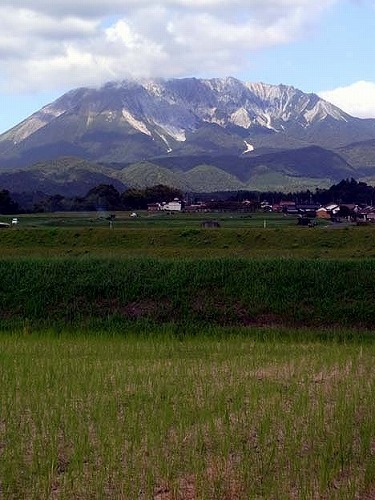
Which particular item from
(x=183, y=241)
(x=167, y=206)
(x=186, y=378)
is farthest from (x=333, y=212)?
(x=186, y=378)

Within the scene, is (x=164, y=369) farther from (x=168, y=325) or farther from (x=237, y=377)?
(x=168, y=325)

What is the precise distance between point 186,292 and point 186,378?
36.0 feet

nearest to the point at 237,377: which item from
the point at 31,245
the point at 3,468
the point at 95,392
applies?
the point at 95,392

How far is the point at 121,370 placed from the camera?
1350 centimetres

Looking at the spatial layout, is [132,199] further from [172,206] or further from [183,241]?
[183,241]

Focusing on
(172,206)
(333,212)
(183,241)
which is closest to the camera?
(183,241)

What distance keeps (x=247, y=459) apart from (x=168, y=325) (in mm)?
12279

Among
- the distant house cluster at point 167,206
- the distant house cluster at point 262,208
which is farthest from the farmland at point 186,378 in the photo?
the distant house cluster at point 167,206

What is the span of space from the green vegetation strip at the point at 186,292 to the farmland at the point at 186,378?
0.18 ft

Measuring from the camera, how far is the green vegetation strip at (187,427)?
309 inches

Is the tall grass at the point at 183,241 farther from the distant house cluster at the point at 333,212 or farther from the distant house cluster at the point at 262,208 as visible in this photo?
the distant house cluster at the point at 262,208

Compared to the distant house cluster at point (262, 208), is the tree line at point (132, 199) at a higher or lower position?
higher

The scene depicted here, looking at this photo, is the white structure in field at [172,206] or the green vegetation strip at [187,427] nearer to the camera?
the green vegetation strip at [187,427]

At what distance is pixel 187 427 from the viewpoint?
976 cm
